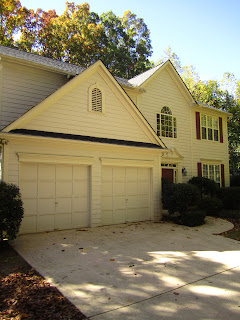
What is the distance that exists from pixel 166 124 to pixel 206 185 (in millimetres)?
4312

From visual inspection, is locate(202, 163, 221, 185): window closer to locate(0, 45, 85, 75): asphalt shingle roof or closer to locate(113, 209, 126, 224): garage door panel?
locate(113, 209, 126, 224): garage door panel

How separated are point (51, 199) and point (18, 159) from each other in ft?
5.88

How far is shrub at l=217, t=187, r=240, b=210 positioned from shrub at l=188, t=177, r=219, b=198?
0.81 metres

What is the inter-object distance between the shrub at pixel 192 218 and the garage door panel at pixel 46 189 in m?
5.63

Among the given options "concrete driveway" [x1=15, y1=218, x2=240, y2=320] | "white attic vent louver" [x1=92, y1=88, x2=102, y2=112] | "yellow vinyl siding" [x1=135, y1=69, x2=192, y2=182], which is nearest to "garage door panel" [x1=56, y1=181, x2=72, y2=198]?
"concrete driveway" [x1=15, y1=218, x2=240, y2=320]

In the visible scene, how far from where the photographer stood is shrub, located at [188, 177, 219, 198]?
1461 centimetres

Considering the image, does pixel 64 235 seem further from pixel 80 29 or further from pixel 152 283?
pixel 80 29

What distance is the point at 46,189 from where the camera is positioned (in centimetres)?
880

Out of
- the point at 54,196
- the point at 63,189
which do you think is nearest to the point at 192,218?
the point at 63,189

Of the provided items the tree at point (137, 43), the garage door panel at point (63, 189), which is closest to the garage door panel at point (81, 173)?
the garage door panel at point (63, 189)

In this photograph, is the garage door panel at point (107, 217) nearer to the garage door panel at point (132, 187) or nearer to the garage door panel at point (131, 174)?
the garage door panel at point (132, 187)

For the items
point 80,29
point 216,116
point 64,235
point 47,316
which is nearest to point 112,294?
point 47,316

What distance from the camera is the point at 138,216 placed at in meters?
→ 11.2

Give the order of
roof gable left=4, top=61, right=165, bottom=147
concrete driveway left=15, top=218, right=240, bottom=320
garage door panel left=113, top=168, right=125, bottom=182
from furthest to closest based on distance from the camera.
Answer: garage door panel left=113, top=168, right=125, bottom=182, roof gable left=4, top=61, right=165, bottom=147, concrete driveway left=15, top=218, right=240, bottom=320
